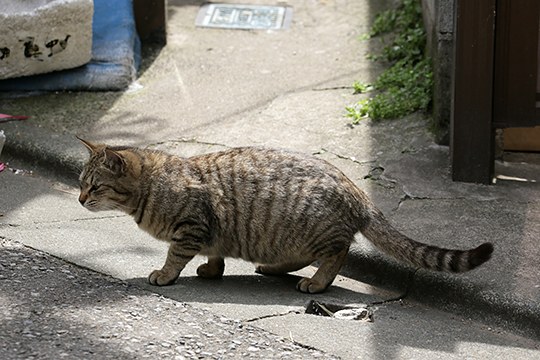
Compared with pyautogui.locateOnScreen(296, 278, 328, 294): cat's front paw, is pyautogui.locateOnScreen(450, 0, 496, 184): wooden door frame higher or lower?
higher

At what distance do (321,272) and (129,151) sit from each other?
1148 mm

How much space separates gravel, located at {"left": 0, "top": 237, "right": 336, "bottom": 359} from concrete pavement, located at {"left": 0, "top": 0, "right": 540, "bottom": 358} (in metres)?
0.16

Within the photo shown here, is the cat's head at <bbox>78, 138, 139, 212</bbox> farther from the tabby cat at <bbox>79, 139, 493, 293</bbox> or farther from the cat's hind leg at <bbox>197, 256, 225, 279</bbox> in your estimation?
the cat's hind leg at <bbox>197, 256, 225, 279</bbox>

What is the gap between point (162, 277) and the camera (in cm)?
520

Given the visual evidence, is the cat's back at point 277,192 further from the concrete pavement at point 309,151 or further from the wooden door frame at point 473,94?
the wooden door frame at point 473,94

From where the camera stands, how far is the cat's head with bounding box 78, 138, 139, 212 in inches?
209

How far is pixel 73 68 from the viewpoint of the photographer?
781cm

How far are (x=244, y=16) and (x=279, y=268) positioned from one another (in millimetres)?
4143

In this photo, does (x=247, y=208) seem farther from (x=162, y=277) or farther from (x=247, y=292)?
(x=162, y=277)

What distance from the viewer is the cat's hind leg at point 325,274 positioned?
207 inches

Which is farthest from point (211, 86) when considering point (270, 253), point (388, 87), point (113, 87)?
point (270, 253)

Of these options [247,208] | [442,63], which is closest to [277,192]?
[247,208]

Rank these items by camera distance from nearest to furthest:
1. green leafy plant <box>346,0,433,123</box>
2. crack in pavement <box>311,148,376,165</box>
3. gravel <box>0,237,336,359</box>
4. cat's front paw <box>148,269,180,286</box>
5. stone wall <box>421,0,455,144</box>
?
gravel <box>0,237,336,359</box> < cat's front paw <box>148,269,180,286</box> < stone wall <box>421,0,455,144</box> < crack in pavement <box>311,148,376,165</box> < green leafy plant <box>346,0,433,123</box>

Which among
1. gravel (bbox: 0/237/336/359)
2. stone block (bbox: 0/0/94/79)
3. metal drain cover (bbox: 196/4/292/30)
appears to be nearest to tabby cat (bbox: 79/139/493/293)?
gravel (bbox: 0/237/336/359)
